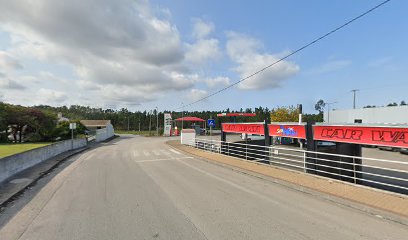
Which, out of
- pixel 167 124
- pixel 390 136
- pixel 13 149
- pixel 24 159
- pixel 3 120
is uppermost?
pixel 3 120

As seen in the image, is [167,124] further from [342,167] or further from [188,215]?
[188,215]

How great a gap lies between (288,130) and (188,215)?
10815 mm

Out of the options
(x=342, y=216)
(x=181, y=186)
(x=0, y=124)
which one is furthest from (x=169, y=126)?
(x=342, y=216)

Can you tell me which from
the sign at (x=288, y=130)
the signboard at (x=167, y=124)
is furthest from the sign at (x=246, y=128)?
the signboard at (x=167, y=124)

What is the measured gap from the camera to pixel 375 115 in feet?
179

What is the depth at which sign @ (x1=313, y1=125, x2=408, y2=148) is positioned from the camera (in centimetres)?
1052

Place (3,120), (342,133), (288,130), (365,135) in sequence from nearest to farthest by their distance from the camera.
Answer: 1. (365,135)
2. (342,133)
3. (288,130)
4. (3,120)

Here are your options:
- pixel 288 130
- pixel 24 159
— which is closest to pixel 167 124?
pixel 24 159

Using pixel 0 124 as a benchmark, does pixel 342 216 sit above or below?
below

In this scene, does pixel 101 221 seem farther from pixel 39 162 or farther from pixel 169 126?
pixel 169 126

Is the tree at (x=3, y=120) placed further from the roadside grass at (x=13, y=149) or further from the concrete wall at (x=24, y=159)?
the concrete wall at (x=24, y=159)

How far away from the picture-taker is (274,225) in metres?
6.55

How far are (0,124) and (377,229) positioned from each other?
49688 millimetres

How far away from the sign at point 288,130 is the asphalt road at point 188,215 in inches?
212
